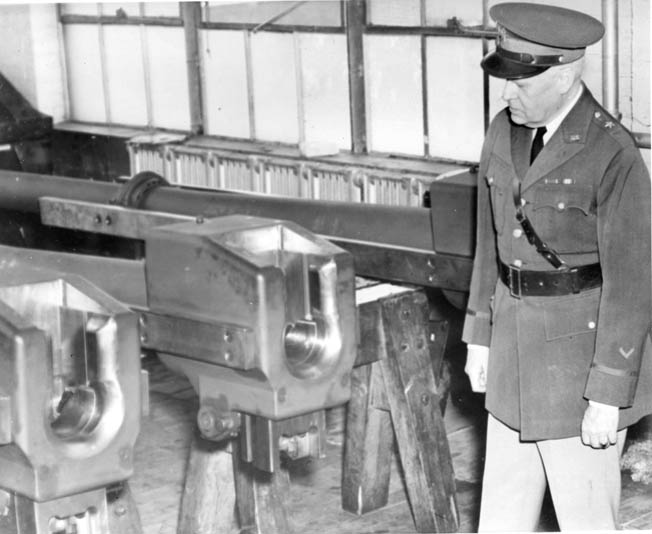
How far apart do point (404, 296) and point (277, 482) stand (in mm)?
643

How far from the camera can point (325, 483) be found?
4113 mm

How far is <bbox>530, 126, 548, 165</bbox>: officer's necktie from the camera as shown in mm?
2723

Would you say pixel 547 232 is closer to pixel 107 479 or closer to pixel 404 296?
pixel 404 296

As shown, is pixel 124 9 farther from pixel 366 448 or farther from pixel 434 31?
pixel 366 448

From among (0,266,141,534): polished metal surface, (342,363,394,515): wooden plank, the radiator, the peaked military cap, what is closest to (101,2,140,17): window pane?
the radiator

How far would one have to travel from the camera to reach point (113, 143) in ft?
25.5

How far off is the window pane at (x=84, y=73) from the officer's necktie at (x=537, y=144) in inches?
219

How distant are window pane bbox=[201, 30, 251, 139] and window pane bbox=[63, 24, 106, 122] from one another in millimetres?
975

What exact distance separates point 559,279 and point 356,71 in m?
3.72

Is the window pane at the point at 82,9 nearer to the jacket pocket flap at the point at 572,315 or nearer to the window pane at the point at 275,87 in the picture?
the window pane at the point at 275,87

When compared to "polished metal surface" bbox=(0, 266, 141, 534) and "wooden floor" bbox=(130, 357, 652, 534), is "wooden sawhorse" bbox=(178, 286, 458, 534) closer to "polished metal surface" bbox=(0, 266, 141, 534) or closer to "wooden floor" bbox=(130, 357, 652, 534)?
"wooden floor" bbox=(130, 357, 652, 534)

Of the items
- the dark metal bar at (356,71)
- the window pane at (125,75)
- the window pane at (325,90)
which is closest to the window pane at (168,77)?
the window pane at (125,75)

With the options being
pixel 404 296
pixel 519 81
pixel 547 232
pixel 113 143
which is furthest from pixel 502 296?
pixel 113 143

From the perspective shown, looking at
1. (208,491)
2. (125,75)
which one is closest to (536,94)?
(208,491)
